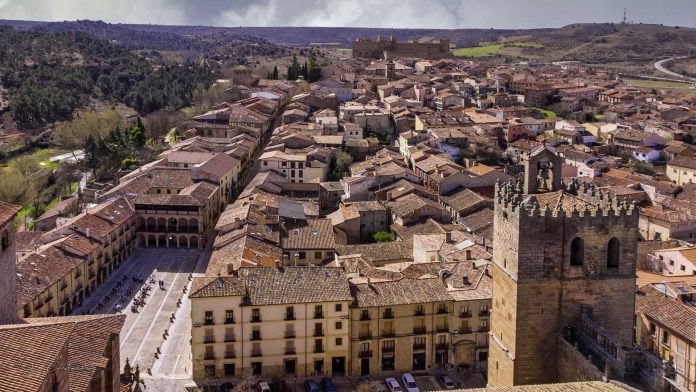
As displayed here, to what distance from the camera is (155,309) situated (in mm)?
45312

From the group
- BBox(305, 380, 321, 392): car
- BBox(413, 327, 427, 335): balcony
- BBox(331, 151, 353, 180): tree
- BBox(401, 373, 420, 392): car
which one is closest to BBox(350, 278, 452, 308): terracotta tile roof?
BBox(413, 327, 427, 335): balcony

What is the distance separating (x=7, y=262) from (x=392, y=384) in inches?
768

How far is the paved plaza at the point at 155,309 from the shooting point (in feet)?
123

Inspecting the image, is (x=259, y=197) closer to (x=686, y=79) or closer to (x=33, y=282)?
(x=33, y=282)

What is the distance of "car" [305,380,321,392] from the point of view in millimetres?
35716

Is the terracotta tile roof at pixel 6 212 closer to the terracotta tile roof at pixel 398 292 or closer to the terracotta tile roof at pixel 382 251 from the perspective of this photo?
the terracotta tile roof at pixel 398 292

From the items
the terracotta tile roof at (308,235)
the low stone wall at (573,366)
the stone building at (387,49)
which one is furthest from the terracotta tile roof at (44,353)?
the stone building at (387,49)

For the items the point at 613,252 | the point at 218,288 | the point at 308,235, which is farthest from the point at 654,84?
the point at 613,252

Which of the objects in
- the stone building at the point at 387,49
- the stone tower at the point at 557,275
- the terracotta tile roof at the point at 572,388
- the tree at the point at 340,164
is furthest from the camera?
the stone building at the point at 387,49

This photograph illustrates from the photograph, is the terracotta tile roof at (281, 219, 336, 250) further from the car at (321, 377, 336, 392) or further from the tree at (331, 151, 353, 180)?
the tree at (331, 151, 353, 180)

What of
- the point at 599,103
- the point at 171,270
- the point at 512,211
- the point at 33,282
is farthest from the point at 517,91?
the point at 512,211

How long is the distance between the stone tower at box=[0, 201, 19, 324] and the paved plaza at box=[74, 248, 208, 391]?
14.6 metres

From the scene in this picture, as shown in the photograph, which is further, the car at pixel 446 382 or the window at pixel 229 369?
the window at pixel 229 369

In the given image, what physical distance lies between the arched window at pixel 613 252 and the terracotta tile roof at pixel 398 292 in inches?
601
